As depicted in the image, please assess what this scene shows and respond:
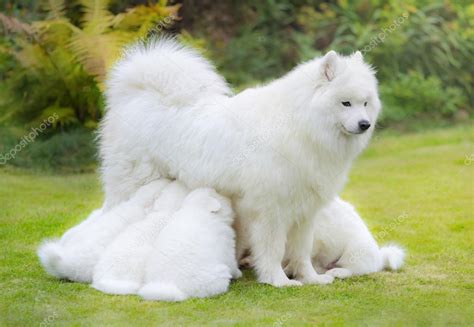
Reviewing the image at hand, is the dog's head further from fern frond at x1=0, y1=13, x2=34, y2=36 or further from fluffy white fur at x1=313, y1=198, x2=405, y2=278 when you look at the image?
fern frond at x1=0, y1=13, x2=34, y2=36

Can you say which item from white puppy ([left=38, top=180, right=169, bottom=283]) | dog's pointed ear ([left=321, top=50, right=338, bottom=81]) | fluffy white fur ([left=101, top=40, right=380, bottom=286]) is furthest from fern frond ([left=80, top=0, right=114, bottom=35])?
dog's pointed ear ([left=321, top=50, right=338, bottom=81])

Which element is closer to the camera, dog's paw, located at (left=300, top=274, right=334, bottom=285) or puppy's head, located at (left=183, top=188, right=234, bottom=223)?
puppy's head, located at (left=183, top=188, right=234, bottom=223)

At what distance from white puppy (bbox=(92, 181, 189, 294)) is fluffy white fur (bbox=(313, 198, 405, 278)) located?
4.73ft

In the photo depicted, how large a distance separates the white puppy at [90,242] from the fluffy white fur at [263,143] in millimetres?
346

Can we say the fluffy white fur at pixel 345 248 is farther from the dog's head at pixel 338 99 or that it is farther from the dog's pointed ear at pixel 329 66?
the dog's pointed ear at pixel 329 66

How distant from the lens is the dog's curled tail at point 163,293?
18.6ft

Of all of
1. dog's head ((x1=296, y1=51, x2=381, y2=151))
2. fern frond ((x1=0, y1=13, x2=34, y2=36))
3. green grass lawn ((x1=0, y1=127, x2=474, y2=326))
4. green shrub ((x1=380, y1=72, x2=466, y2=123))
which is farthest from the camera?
green shrub ((x1=380, y1=72, x2=466, y2=123))

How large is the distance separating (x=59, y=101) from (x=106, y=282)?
6.61 metres

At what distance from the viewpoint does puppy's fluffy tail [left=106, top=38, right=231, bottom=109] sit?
276 inches

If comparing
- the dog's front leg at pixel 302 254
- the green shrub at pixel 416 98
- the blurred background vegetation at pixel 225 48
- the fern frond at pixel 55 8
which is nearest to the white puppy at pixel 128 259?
the dog's front leg at pixel 302 254

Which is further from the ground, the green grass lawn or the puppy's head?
the puppy's head

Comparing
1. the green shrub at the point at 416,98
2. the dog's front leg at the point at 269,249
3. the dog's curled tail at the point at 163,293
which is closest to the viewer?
the dog's curled tail at the point at 163,293

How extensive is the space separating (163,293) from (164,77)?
2229 mm

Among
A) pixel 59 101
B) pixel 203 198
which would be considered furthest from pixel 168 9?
pixel 203 198
